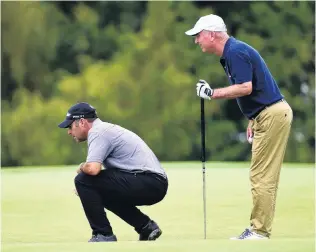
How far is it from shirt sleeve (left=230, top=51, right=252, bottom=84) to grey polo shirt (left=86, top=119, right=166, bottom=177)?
979mm

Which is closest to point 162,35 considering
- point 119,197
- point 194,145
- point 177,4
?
point 177,4

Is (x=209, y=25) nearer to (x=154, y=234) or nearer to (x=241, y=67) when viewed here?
(x=241, y=67)

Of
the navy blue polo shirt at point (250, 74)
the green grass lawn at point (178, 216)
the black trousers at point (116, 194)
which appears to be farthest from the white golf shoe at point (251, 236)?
the navy blue polo shirt at point (250, 74)

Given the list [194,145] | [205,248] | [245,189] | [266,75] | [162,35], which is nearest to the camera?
[205,248]

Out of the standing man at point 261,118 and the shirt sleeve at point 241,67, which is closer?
the shirt sleeve at point 241,67

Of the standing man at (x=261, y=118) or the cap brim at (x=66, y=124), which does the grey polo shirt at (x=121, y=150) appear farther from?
the standing man at (x=261, y=118)

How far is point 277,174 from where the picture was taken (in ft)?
25.1

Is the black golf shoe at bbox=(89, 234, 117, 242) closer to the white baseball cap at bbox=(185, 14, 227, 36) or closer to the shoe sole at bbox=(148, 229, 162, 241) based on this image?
the shoe sole at bbox=(148, 229, 162, 241)

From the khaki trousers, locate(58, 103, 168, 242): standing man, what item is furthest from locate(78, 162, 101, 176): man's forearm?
the khaki trousers

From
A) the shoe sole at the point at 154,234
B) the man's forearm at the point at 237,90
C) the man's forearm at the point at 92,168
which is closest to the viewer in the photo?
the man's forearm at the point at 237,90

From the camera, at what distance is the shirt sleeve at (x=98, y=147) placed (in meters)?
7.57

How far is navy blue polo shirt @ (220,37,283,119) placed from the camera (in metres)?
7.46

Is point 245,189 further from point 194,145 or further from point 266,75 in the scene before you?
point 194,145

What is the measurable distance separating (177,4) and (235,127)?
8.09 meters
